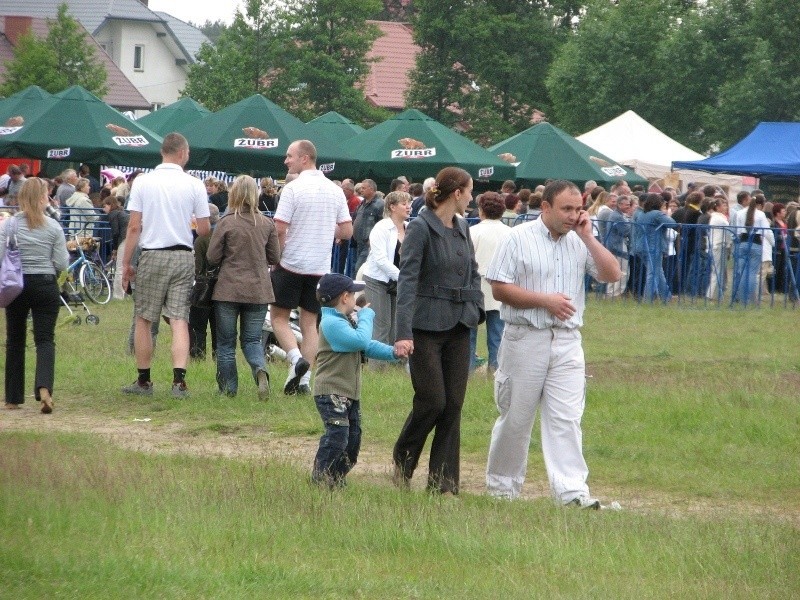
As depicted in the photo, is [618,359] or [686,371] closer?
[686,371]

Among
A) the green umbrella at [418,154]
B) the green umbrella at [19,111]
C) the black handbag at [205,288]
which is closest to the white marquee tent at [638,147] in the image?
the green umbrella at [418,154]

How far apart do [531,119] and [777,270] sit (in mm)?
36500

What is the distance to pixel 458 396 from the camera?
7992 millimetres

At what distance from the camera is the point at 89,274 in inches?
830

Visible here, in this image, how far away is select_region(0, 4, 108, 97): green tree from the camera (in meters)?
51.2

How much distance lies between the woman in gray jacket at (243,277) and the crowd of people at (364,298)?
1 centimetres

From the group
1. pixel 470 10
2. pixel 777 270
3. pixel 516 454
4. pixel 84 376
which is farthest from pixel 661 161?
pixel 516 454

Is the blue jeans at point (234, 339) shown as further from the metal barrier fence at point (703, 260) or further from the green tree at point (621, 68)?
the green tree at point (621, 68)

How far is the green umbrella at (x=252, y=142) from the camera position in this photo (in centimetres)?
2497

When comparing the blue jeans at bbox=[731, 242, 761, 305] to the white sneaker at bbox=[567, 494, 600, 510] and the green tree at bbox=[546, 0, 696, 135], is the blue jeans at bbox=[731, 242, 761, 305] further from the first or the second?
the green tree at bbox=[546, 0, 696, 135]

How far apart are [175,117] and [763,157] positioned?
14195mm

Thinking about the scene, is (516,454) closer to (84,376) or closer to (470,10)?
(84,376)

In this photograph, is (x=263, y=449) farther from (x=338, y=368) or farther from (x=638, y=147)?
(x=638, y=147)

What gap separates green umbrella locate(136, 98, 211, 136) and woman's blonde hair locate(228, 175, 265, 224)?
21040 millimetres
